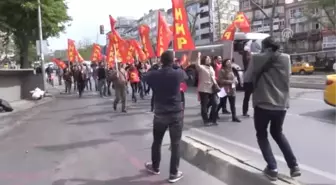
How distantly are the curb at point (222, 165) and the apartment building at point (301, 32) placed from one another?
187ft

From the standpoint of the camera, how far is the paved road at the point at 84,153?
249 inches

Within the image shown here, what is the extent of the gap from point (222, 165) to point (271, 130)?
1107mm

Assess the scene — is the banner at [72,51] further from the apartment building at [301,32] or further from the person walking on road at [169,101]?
the apartment building at [301,32]

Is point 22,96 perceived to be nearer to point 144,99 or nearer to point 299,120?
point 144,99

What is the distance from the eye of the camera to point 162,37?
1282 cm

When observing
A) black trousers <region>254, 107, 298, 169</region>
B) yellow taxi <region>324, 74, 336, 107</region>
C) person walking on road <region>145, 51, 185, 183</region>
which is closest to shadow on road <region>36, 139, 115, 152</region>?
person walking on road <region>145, 51, 185, 183</region>

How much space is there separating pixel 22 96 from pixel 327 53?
1243 inches

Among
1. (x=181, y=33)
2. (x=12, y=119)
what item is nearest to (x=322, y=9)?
(x=181, y=33)

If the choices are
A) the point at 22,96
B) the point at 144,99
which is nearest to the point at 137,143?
the point at 144,99

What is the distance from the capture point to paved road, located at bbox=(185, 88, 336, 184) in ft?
20.1

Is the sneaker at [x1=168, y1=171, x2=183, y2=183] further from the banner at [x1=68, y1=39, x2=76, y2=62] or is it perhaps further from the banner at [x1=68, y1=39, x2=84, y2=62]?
the banner at [x1=68, y1=39, x2=76, y2=62]

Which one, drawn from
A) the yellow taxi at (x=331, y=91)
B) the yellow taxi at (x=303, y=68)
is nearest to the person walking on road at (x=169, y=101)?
the yellow taxi at (x=331, y=91)

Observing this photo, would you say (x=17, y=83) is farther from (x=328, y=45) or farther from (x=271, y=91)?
(x=328, y=45)

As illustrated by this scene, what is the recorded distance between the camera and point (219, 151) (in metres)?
6.98
